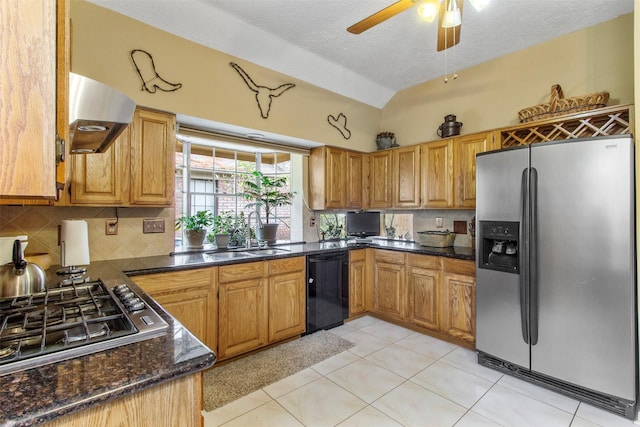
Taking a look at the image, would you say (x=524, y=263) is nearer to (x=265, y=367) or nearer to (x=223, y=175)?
(x=265, y=367)

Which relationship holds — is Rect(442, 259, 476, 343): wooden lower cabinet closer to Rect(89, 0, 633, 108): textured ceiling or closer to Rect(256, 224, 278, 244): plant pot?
Rect(256, 224, 278, 244): plant pot

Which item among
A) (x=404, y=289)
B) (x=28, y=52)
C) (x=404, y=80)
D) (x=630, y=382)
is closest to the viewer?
(x=28, y=52)

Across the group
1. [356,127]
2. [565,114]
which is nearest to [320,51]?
[356,127]

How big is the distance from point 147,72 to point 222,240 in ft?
5.46

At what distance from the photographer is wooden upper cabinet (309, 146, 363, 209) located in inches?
151

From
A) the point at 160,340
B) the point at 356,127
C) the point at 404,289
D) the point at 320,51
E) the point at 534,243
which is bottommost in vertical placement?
the point at 404,289

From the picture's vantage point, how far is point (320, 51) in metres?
3.20

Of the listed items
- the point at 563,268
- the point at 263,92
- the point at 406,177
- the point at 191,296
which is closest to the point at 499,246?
the point at 563,268

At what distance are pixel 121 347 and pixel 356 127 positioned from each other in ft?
12.4

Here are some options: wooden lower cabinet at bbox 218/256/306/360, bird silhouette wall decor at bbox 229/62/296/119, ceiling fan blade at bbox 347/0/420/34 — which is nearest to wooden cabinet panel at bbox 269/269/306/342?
wooden lower cabinet at bbox 218/256/306/360

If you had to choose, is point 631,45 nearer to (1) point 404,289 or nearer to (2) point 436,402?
(1) point 404,289

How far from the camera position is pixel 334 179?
12.9 ft

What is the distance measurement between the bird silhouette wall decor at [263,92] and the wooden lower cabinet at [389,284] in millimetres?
2070

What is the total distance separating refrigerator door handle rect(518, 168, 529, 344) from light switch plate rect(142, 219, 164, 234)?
305cm
